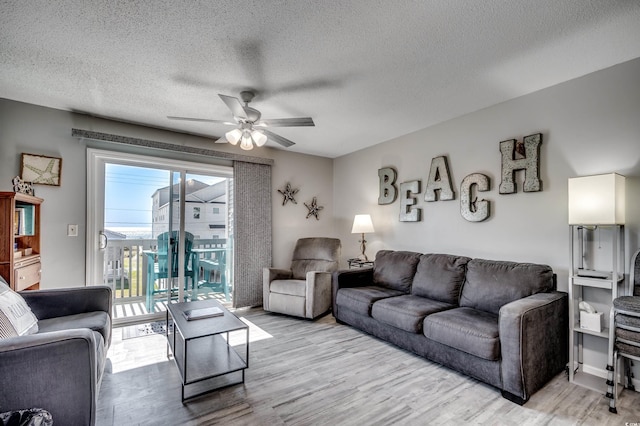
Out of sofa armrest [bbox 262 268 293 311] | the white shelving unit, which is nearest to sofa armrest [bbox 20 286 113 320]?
sofa armrest [bbox 262 268 293 311]

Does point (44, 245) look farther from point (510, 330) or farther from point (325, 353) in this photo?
point (510, 330)

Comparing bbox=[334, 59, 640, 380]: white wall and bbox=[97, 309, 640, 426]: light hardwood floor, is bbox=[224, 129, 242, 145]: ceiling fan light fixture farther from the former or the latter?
bbox=[334, 59, 640, 380]: white wall

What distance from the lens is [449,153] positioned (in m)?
3.52

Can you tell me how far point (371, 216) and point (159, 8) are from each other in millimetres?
3554

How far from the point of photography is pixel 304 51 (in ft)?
7.00

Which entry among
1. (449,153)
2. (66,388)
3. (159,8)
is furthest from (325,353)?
(159,8)

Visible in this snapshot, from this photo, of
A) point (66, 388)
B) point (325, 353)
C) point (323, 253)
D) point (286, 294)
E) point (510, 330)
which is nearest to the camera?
point (66, 388)

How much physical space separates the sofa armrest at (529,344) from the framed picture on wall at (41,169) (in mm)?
4349

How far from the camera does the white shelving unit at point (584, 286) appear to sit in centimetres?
216

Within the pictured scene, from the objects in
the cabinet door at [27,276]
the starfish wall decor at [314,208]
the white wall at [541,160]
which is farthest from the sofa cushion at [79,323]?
the white wall at [541,160]

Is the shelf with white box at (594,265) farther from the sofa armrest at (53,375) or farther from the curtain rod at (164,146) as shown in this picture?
the curtain rod at (164,146)

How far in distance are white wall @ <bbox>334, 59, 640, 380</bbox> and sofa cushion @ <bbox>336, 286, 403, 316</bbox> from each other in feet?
2.76

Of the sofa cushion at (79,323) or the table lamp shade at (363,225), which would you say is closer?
the sofa cushion at (79,323)

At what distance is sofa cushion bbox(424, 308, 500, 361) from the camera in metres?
2.12
